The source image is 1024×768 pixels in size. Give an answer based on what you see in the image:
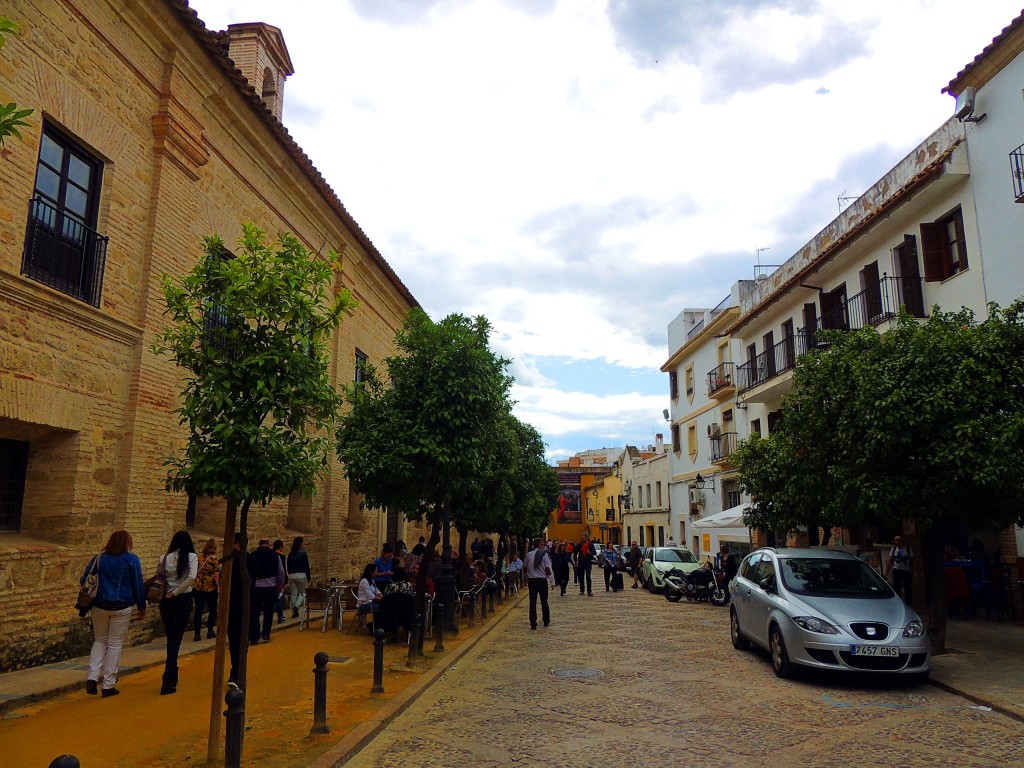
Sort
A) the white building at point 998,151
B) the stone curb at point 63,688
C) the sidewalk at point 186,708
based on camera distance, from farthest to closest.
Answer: the white building at point 998,151
the stone curb at point 63,688
the sidewalk at point 186,708

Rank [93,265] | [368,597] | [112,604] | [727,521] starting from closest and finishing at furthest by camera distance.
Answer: [112,604], [93,265], [368,597], [727,521]

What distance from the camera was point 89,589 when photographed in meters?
7.25

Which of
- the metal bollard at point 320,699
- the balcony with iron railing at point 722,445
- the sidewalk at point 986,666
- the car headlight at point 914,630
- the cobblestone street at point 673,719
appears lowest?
the cobblestone street at point 673,719

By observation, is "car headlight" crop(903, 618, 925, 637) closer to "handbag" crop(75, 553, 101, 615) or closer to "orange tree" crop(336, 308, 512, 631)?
"orange tree" crop(336, 308, 512, 631)

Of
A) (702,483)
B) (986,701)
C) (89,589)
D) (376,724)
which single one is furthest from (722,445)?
(89,589)

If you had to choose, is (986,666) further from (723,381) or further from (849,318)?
(723,381)

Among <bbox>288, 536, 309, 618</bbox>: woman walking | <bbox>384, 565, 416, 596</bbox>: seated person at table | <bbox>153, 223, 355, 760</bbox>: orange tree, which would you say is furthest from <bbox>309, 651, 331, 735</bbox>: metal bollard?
<bbox>288, 536, 309, 618</bbox>: woman walking

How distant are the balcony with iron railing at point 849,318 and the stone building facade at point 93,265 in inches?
443

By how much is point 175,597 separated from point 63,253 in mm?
4701

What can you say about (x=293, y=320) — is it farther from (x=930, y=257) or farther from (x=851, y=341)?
(x=930, y=257)

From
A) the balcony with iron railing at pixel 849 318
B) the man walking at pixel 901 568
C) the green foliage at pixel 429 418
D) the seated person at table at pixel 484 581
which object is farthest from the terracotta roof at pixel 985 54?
the seated person at table at pixel 484 581

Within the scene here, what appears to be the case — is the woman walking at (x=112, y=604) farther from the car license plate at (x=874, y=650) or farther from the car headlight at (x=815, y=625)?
the car license plate at (x=874, y=650)

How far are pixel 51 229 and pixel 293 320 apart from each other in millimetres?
5176

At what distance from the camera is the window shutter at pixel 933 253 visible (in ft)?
50.9
